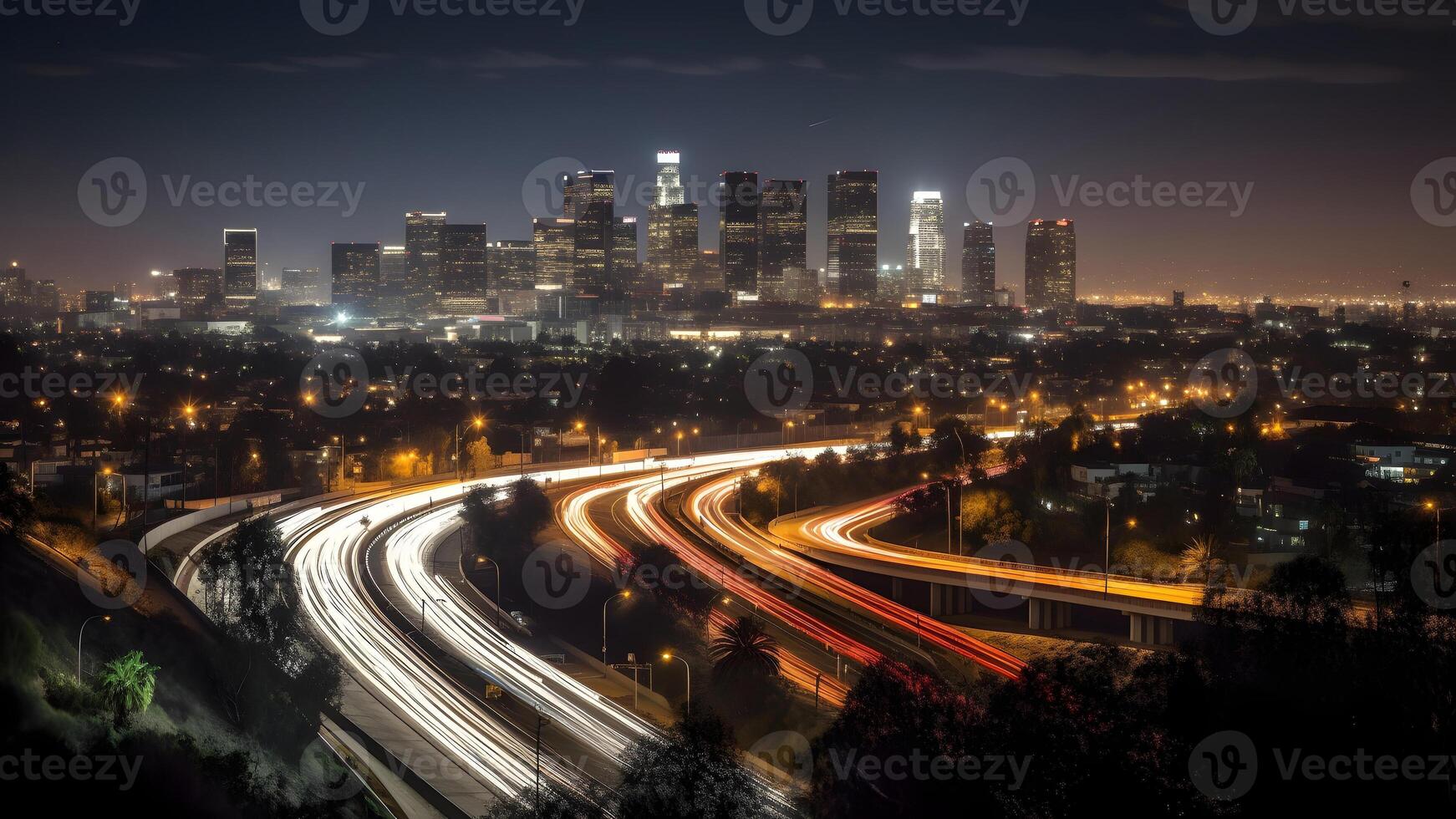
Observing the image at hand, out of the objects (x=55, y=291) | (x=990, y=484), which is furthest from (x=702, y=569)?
(x=55, y=291)

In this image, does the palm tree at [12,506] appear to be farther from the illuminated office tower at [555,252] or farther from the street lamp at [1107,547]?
the illuminated office tower at [555,252]

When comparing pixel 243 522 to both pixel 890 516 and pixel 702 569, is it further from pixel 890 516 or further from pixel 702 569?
pixel 890 516

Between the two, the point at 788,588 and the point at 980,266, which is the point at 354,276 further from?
the point at 788,588

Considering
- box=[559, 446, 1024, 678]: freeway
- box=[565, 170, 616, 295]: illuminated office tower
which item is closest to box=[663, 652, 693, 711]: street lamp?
box=[559, 446, 1024, 678]: freeway

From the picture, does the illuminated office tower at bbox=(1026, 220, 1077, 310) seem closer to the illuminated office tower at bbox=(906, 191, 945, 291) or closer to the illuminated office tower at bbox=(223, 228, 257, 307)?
the illuminated office tower at bbox=(906, 191, 945, 291)

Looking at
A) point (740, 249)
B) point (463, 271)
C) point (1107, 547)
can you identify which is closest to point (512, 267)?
point (463, 271)

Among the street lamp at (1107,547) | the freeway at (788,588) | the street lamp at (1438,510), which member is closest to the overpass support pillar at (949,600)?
the freeway at (788,588)
